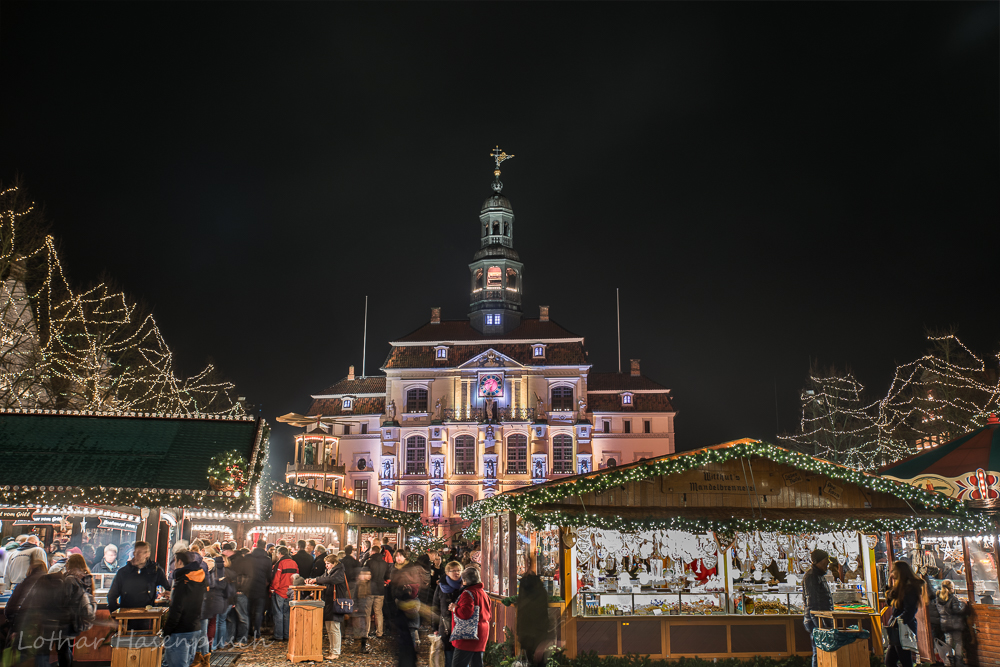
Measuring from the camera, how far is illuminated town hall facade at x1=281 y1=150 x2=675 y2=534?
163 feet

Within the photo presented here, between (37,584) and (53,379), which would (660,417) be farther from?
(37,584)

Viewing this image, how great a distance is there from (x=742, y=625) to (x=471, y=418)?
39.3 meters

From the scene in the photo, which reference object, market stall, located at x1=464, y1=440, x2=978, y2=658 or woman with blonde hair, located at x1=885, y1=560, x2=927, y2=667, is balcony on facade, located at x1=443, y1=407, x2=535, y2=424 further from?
woman with blonde hair, located at x1=885, y1=560, x2=927, y2=667

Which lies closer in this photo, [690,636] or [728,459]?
[690,636]

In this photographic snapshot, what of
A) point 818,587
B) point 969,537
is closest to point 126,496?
point 818,587

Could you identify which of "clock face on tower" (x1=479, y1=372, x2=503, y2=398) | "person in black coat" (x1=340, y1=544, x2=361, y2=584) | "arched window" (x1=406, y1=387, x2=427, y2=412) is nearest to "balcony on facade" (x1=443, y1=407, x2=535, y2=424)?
"clock face on tower" (x1=479, y1=372, x2=503, y2=398)

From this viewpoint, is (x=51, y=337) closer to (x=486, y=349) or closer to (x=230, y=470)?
(x=230, y=470)

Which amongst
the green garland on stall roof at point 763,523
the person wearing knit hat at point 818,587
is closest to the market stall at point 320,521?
the green garland on stall roof at point 763,523

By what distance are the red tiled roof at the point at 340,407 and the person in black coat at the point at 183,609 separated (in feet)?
145

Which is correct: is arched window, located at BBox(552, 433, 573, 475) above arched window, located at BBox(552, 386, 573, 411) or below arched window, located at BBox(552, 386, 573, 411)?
below

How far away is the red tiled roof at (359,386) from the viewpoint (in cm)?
5491

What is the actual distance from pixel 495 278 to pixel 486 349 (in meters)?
6.64

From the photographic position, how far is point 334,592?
12695 millimetres

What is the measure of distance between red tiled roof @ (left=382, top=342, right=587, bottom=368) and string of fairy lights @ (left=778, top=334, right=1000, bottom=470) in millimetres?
14535
